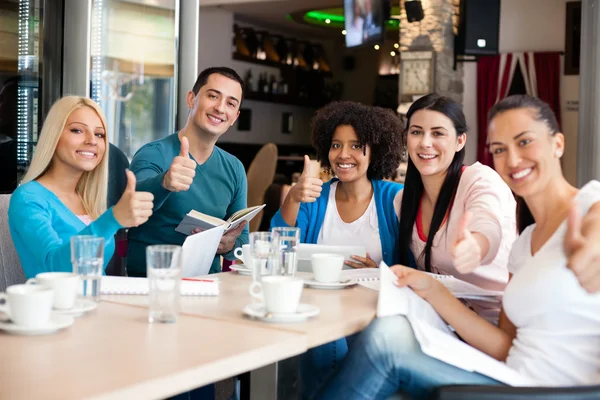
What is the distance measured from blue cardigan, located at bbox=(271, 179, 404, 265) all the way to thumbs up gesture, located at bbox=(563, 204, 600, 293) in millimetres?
1176

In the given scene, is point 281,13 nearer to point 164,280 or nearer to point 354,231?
point 354,231

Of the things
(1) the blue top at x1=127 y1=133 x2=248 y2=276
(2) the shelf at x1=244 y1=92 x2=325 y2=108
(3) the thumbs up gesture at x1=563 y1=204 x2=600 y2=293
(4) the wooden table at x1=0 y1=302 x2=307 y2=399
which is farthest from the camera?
(2) the shelf at x1=244 y1=92 x2=325 y2=108

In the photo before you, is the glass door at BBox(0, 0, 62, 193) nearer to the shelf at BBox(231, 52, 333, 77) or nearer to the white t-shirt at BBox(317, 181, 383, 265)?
the white t-shirt at BBox(317, 181, 383, 265)

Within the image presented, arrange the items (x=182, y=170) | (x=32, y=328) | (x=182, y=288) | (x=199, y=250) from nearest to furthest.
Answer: (x=32, y=328), (x=182, y=288), (x=199, y=250), (x=182, y=170)

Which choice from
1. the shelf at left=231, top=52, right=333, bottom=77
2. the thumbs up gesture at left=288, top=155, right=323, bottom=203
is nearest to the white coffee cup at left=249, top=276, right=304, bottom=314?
the thumbs up gesture at left=288, top=155, right=323, bottom=203

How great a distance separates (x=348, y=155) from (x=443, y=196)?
52 cm

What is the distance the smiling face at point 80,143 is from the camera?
2.50m

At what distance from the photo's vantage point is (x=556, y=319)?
1629 mm

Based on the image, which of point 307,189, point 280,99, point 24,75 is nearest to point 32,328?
point 307,189

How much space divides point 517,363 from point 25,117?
2.72 metres

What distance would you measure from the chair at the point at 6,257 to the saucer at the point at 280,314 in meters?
1.14

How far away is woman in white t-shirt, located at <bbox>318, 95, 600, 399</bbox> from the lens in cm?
161

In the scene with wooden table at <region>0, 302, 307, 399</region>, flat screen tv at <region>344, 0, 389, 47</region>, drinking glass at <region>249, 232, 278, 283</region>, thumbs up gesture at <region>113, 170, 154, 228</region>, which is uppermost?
flat screen tv at <region>344, 0, 389, 47</region>

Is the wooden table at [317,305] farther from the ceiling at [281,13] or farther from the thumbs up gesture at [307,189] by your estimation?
the ceiling at [281,13]
